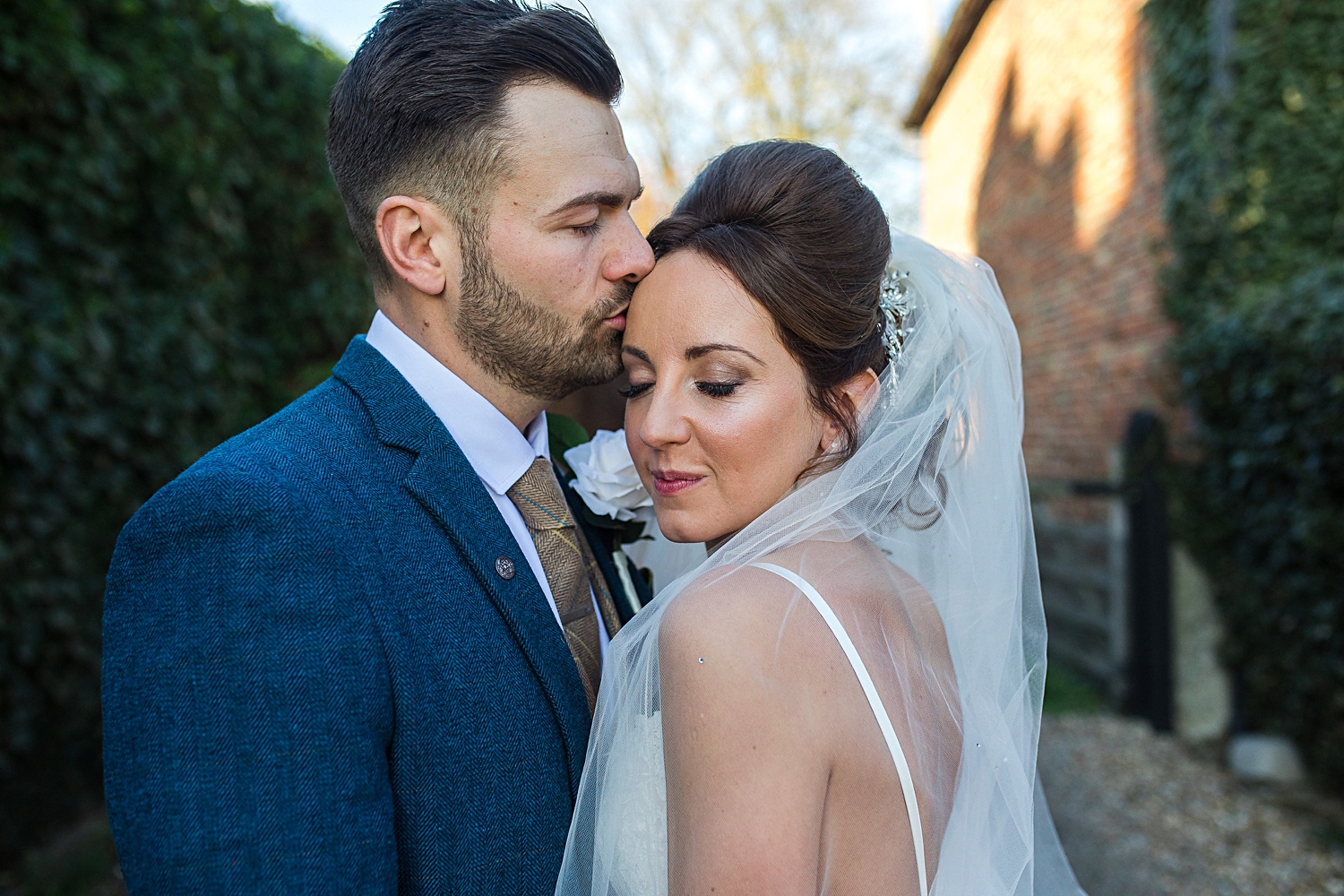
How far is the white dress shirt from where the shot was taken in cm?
182

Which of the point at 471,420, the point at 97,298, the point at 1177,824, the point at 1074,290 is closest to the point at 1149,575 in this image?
the point at 1177,824

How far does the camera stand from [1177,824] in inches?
181

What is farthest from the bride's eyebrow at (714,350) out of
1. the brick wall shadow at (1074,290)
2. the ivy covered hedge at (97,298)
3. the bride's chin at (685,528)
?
the brick wall shadow at (1074,290)

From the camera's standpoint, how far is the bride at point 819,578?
1415mm

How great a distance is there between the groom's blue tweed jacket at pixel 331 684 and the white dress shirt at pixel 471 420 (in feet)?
0.56

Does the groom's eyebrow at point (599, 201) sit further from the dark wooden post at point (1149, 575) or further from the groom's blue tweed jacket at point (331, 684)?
the dark wooden post at point (1149, 575)

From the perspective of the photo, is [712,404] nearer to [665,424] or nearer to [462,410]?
[665,424]

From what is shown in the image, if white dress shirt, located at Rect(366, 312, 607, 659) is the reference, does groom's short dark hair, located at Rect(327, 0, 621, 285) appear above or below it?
above

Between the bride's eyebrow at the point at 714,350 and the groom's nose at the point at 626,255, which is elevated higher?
the groom's nose at the point at 626,255

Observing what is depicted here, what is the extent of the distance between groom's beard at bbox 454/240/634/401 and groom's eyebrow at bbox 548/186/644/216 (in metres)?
0.17

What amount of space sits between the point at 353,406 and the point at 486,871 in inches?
33.2

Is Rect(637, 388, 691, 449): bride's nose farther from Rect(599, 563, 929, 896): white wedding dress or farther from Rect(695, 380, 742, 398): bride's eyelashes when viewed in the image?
Rect(599, 563, 929, 896): white wedding dress

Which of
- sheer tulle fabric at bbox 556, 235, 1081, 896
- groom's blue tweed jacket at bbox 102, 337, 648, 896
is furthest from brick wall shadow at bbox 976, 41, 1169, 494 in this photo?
groom's blue tweed jacket at bbox 102, 337, 648, 896

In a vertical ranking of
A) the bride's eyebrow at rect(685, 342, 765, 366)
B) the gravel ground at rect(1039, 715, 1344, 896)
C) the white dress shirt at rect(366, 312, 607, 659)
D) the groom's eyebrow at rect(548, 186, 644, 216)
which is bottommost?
the gravel ground at rect(1039, 715, 1344, 896)
